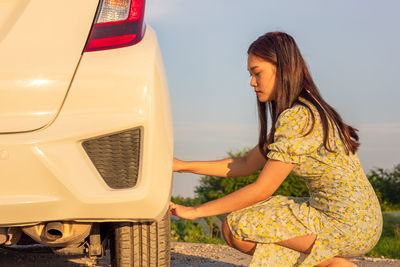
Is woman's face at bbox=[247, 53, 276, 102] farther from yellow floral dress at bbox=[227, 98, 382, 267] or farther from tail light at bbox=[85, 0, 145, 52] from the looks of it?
tail light at bbox=[85, 0, 145, 52]

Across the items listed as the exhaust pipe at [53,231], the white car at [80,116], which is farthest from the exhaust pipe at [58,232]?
the white car at [80,116]

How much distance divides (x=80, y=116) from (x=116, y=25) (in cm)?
37

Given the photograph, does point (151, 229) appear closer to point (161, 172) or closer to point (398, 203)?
point (161, 172)

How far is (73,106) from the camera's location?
6.16 ft

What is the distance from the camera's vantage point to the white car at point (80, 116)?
1856 mm

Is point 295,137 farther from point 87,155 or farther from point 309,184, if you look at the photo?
point 87,155

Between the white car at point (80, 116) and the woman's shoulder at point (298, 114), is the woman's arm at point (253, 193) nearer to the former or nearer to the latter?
the woman's shoulder at point (298, 114)

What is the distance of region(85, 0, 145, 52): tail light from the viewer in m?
1.97

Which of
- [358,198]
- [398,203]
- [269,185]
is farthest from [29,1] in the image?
[398,203]

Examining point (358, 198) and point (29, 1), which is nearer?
point (29, 1)

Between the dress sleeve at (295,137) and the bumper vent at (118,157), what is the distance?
75cm

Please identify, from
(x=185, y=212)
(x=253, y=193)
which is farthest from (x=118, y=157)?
(x=253, y=193)

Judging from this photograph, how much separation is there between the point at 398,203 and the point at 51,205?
33.9 ft

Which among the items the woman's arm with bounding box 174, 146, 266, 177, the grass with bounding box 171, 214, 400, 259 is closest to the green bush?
the grass with bounding box 171, 214, 400, 259
